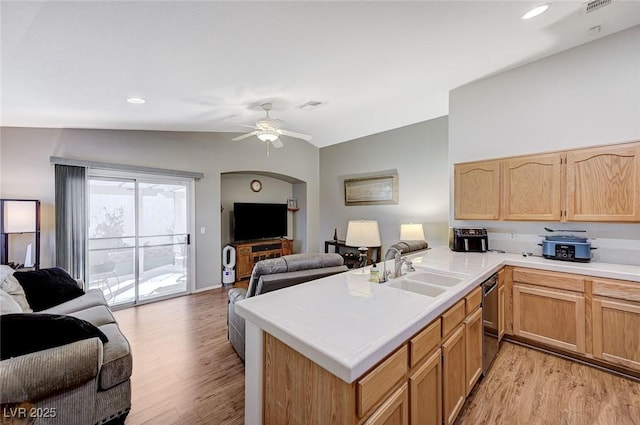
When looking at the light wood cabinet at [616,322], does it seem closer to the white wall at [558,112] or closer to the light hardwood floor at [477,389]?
the light hardwood floor at [477,389]

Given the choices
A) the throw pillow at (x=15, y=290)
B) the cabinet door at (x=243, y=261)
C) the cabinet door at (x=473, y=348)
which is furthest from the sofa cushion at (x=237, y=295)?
the cabinet door at (x=243, y=261)

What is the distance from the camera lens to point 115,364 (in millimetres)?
1661

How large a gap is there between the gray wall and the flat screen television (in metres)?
1.24

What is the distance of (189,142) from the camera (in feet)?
14.9

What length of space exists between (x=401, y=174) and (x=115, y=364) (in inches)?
195

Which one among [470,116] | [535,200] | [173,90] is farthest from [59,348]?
[470,116]

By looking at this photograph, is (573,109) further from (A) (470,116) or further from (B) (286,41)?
(B) (286,41)

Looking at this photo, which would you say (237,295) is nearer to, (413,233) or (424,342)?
(424,342)

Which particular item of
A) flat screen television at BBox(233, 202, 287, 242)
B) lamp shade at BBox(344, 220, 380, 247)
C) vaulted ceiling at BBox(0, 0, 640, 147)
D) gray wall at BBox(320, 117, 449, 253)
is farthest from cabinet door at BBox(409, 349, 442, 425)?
flat screen television at BBox(233, 202, 287, 242)

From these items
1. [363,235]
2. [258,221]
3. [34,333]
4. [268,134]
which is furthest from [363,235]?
[258,221]

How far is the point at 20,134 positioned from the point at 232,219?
332 cm

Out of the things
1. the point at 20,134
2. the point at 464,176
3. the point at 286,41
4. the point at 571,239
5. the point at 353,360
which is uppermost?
the point at 286,41

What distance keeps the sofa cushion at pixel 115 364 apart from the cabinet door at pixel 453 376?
78.2 inches

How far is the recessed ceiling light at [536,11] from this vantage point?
2.06 m
